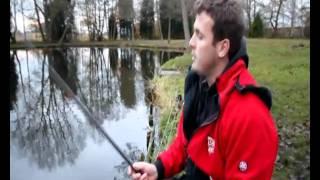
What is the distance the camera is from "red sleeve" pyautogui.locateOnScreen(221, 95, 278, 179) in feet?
5.59

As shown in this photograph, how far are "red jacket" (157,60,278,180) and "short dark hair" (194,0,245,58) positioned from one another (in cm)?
13

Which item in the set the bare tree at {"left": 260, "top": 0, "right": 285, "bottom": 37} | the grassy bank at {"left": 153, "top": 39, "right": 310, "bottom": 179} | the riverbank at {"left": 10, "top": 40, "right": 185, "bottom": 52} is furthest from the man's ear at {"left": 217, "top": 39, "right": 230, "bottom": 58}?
the bare tree at {"left": 260, "top": 0, "right": 285, "bottom": 37}

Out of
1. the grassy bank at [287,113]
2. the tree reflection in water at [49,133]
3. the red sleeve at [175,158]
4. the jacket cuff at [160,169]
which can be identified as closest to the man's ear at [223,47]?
the red sleeve at [175,158]

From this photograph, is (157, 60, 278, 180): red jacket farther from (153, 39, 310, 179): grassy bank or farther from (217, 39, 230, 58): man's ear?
(153, 39, 310, 179): grassy bank

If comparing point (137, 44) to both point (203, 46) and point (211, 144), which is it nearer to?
point (203, 46)

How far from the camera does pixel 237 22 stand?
187 centimetres

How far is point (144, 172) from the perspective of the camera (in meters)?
2.19

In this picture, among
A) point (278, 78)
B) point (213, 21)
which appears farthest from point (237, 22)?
point (278, 78)

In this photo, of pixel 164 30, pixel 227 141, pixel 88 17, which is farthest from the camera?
pixel 164 30

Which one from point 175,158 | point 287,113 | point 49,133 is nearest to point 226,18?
point 175,158

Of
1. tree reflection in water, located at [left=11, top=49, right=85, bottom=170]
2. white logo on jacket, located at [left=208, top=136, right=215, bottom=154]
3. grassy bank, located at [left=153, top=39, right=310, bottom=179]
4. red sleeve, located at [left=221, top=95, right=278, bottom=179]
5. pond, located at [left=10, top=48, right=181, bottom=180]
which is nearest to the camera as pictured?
red sleeve, located at [left=221, top=95, right=278, bottom=179]

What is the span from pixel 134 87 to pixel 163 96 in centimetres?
482

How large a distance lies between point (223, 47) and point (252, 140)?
17.3 inches
